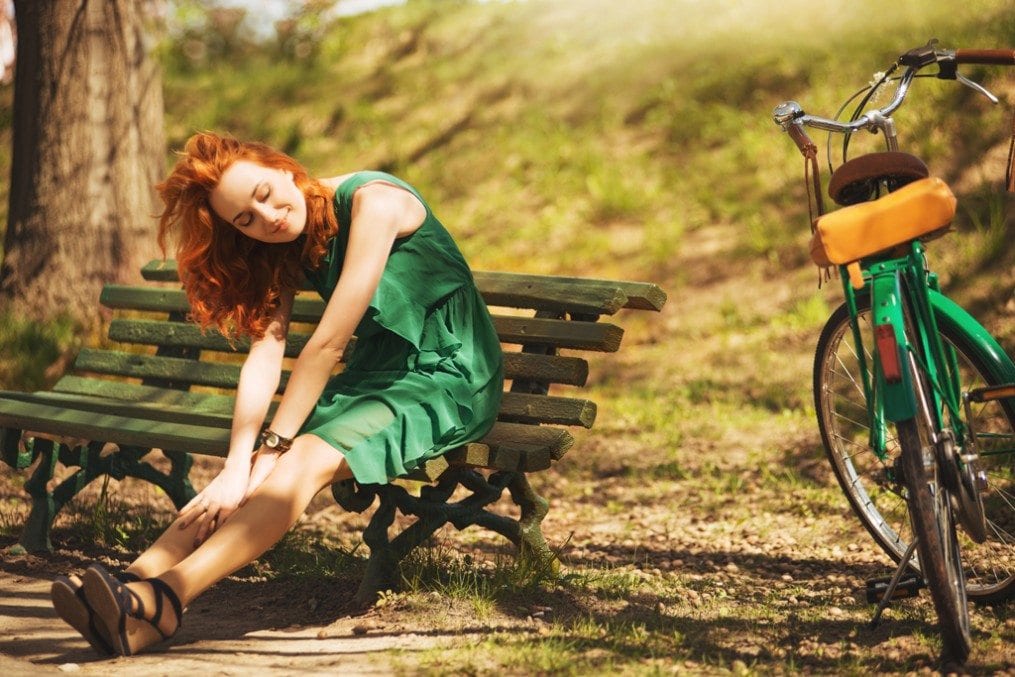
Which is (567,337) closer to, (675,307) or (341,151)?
(675,307)

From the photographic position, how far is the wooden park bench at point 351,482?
146 inches

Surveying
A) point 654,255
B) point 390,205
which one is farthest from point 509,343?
point 654,255

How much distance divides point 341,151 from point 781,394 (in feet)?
20.0

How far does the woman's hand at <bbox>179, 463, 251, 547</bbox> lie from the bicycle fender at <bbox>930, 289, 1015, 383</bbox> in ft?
6.47

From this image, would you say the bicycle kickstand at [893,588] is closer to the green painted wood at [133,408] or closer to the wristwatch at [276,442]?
the wristwatch at [276,442]

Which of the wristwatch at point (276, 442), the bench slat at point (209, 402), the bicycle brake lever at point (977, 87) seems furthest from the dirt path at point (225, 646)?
the bicycle brake lever at point (977, 87)

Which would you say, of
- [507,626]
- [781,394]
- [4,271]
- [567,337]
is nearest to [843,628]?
[507,626]

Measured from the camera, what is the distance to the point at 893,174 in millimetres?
3262

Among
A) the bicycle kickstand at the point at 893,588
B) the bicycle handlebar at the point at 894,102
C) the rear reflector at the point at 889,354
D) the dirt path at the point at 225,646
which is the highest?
the bicycle handlebar at the point at 894,102

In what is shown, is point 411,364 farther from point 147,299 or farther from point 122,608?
point 147,299

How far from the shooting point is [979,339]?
331 centimetres

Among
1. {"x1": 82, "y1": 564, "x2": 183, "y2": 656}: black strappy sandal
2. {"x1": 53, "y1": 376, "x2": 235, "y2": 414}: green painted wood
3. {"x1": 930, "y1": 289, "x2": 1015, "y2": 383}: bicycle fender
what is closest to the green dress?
{"x1": 82, "y1": 564, "x2": 183, "y2": 656}: black strappy sandal

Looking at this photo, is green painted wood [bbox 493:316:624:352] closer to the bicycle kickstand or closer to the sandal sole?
the bicycle kickstand

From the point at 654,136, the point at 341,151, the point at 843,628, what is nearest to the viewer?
the point at 843,628
